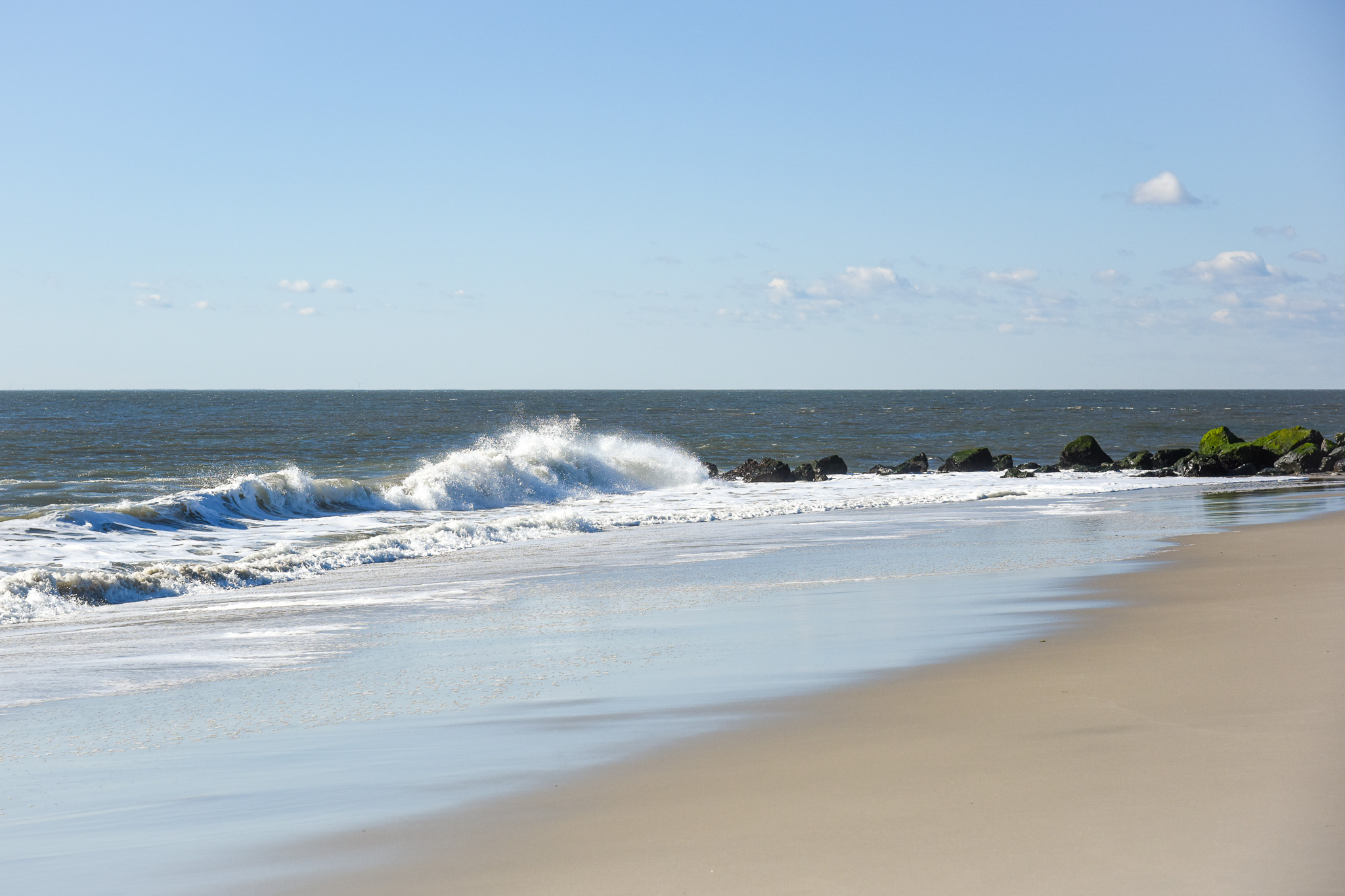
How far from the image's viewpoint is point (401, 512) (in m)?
21.3

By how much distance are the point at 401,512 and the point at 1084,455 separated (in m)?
20.7

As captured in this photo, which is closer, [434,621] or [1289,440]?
[434,621]

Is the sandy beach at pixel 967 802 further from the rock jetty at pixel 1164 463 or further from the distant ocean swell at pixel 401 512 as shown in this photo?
the rock jetty at pixel 1164 463

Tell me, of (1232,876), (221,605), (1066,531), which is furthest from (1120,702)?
(1066,531)

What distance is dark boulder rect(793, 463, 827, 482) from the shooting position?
3009cm

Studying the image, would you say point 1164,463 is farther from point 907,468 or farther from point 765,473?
point 765,473

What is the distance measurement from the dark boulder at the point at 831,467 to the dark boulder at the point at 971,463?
293 centimetres

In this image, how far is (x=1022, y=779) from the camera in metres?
4.30

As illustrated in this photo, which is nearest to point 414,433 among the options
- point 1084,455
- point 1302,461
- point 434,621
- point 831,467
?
point 831,467

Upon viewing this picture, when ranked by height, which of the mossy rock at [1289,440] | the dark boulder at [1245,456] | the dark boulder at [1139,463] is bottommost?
the dark boulder at [1139,463]

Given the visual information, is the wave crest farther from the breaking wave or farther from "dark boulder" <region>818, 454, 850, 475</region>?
"dark boulder" <region>818, 454, 850, 475</region>

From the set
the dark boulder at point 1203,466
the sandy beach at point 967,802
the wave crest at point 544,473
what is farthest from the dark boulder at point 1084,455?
the sandy beach at point 967,802

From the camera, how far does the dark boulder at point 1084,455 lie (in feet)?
103

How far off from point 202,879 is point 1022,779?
3.16 meters
